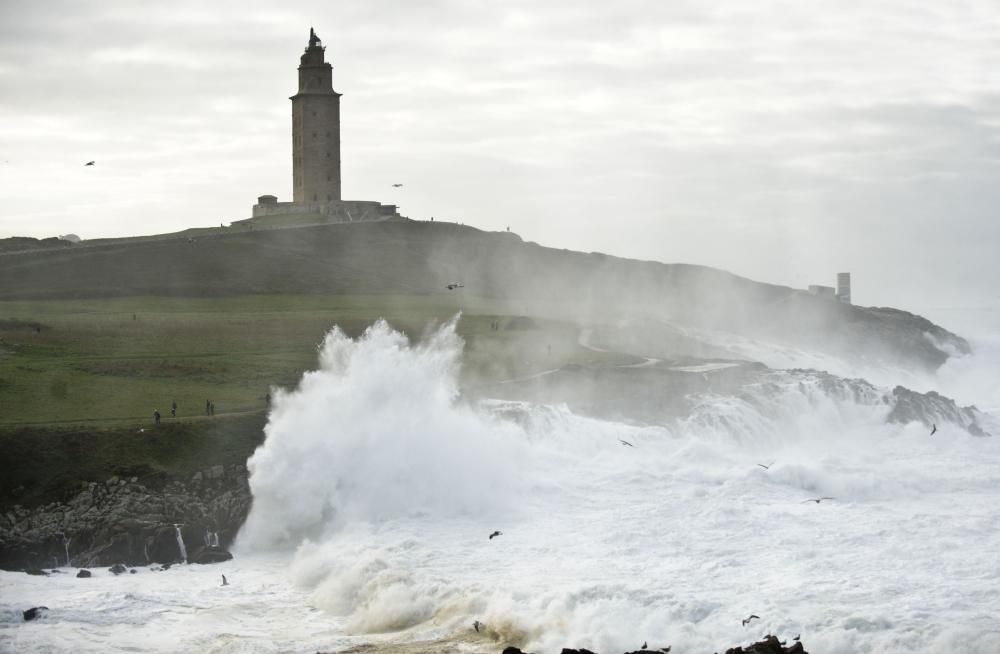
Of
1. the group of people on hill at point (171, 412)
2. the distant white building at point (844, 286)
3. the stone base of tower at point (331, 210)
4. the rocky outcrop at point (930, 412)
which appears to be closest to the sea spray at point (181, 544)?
the group of people on hill at point (171, 412)

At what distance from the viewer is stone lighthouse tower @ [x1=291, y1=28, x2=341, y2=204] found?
248 feet

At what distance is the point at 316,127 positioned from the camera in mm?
75625

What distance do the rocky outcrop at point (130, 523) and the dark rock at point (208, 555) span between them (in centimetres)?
2

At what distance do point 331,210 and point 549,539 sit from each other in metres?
50.8

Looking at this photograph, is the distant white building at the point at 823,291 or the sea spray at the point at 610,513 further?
the distant white building at the point at 823,291

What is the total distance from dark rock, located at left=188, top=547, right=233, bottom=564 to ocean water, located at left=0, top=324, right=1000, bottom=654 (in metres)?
0.46

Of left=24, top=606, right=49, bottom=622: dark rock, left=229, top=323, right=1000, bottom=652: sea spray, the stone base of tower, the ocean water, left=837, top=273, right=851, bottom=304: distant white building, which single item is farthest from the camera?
left=837, top=273, right=851, bottom=304: distant white building

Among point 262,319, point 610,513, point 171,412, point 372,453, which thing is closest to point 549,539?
point 610,513

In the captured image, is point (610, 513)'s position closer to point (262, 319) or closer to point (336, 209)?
point (262, 319)

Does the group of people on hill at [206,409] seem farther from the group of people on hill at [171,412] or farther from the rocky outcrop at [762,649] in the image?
the rocky outcrop at [762,649]

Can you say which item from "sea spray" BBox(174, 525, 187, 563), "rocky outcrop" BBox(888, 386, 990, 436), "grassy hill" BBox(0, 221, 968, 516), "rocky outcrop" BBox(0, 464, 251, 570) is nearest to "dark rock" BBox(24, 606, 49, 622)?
"rocky outcrop" BBox(0, 464, 251, 570)

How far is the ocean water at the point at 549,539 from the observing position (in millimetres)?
20594

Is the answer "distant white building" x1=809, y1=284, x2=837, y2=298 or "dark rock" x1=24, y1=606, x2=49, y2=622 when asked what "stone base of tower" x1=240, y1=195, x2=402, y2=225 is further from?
"dark rock" x1=24, y1=606, x2=49, y2=622

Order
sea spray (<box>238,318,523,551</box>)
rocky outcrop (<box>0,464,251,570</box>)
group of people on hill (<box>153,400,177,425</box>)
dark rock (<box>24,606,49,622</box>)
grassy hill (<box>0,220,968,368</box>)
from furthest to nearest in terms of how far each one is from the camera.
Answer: grassy hill (<box>0,220,968,368</box>) → group of people on hill (<box>153,400,177,425</box>) → sea spray (<box>238,318,523,551</box>) → rocky outcrop (<box>0,464,251,570</box>) → dark rock (<box>24,606,49,622</box>)
